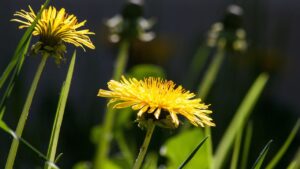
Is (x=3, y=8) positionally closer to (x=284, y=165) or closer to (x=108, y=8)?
(x=108, y=8)

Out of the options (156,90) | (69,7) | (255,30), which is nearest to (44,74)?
(69,7)

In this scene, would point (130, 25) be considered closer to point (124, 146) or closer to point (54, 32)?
point (124, 146)

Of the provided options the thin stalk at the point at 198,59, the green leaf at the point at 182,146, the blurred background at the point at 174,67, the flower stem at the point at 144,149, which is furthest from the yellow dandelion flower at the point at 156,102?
the thin stalk at the point at 198,59

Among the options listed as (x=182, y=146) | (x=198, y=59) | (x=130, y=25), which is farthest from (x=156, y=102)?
(x=198, y=59)

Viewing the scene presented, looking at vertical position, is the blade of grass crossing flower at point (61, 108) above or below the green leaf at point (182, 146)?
above

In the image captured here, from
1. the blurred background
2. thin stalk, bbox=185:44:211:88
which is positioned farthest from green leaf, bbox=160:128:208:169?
thin stalk, bbox=185:44:211:88

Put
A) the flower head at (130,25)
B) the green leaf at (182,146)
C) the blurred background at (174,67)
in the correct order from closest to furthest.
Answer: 1. the green leaf at (182,146)
2. the flower head at (130,25)
3. the blurred background at (174,67)

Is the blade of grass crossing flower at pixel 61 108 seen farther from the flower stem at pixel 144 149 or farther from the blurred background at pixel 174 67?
the blurred background at pixel 174 67

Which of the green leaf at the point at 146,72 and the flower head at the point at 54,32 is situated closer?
the flower head at the point at 54,32
